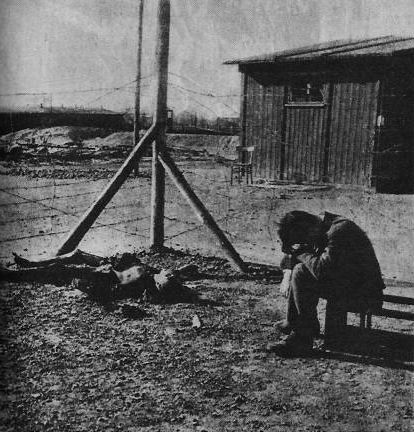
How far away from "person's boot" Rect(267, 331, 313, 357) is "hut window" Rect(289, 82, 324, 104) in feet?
42.0

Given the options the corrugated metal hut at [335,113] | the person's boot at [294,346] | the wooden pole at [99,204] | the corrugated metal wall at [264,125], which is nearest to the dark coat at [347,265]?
the person's boot at [294,346]

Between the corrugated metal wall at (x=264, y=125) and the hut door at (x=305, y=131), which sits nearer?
the hut door at (x=305, y=131)

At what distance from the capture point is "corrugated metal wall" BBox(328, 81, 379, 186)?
15180mm

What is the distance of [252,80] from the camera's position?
1762 cm

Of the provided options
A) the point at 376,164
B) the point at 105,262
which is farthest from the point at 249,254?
the point at 376,164

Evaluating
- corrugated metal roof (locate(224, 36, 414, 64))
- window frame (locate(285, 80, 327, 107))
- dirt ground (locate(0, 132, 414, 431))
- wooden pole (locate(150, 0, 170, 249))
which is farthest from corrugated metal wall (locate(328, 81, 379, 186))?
wooden pole (locate(150, 0, 170, 249))

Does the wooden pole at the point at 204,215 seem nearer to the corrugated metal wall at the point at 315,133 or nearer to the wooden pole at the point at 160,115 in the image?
the wooden pole at the point at 160,115

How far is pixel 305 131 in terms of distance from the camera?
16562 millimetres

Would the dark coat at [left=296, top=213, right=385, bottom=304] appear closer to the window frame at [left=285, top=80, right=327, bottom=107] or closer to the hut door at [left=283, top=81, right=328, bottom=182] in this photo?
the hut door at [left=283, top=81, right=328, bottom=182]

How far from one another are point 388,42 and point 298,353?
44.7ft

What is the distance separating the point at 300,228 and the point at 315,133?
12489mm

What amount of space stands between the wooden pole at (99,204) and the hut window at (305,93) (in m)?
9.95

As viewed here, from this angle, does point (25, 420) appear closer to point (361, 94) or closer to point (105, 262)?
point (105, 262)

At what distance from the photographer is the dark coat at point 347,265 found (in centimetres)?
435
